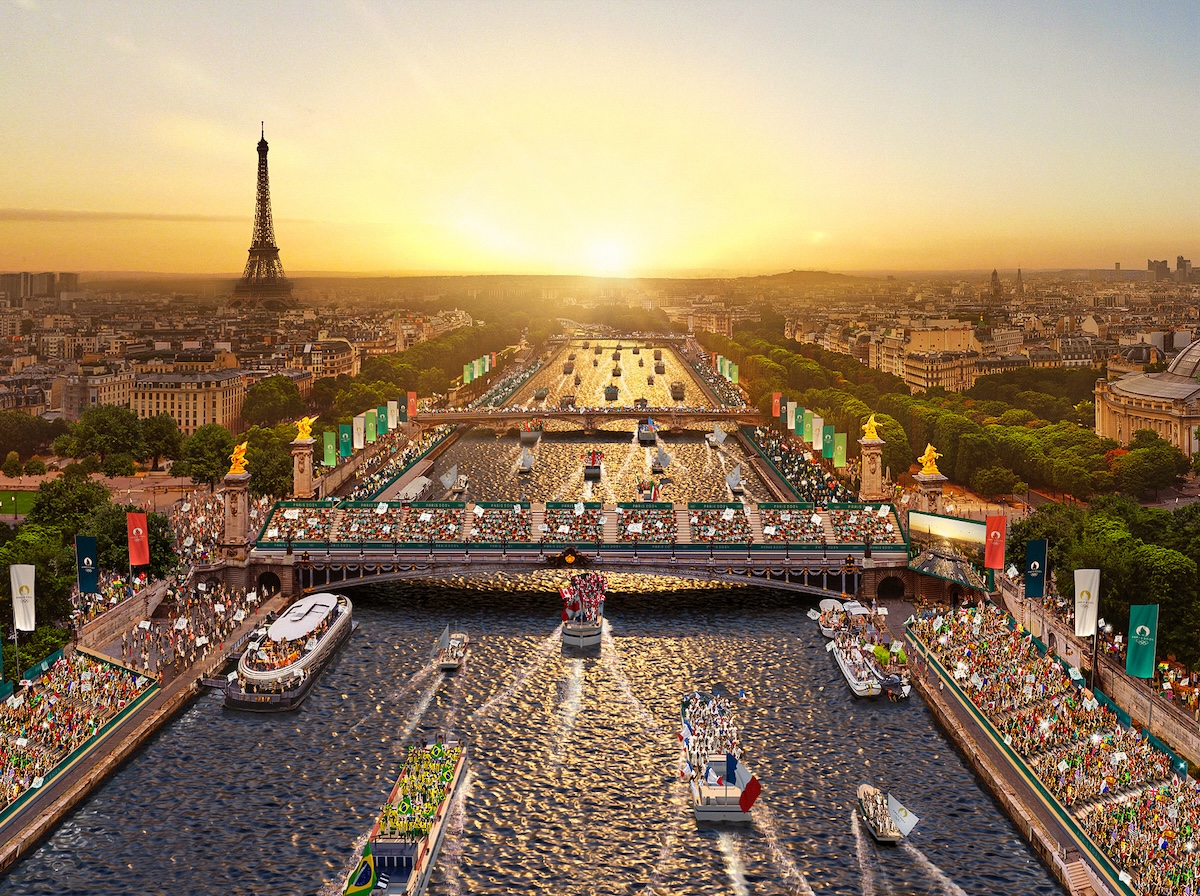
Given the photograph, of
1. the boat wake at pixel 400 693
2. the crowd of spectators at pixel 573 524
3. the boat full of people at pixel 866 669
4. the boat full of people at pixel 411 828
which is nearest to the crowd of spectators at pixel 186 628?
the boat wake at pixel 400 693

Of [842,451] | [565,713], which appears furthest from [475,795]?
[842,451]

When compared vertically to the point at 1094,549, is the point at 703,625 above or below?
below

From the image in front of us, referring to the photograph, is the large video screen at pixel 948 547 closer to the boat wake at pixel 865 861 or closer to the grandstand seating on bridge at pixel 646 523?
the grandstand seating on bridge at pixel 646 523

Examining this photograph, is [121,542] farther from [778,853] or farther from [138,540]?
[778,853]

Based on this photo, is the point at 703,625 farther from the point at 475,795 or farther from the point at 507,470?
the point at 507,470

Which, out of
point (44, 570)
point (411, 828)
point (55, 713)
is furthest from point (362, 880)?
point (44, 570)

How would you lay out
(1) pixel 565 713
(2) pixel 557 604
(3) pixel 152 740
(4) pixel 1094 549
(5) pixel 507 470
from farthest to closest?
(5) pixel 507 470 → (2) pixel 557 604 → (4) pixel 1094 549 → (1) pixel 565 713 → (3) pixel 152 740
